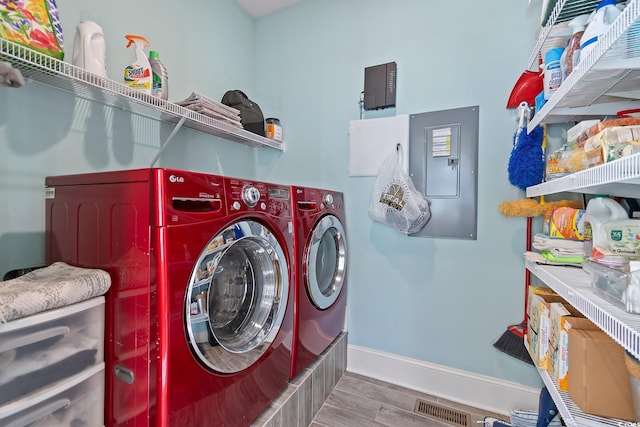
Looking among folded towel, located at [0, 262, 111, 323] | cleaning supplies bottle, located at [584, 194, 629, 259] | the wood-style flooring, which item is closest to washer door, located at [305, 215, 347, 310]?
the wood-style flooring

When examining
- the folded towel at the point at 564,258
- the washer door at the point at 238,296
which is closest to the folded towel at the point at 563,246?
the folded towel at the point at 564,258

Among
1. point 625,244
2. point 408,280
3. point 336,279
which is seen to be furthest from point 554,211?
point 336,279

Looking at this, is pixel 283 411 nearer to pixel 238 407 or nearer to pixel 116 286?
pixel 238 407

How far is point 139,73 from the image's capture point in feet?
4.24

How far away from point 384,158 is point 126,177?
147 cm

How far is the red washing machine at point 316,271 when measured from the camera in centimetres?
141

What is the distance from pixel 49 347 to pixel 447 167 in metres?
1.91

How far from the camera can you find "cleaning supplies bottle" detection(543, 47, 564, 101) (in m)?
1.11

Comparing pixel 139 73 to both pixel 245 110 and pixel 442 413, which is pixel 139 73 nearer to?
pixel 245 110

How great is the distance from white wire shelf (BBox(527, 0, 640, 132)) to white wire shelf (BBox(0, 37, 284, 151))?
A: 1.56 meters

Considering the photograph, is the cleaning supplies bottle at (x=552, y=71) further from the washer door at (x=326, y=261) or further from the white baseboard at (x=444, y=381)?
the white baseboard at (x=444, y=381)

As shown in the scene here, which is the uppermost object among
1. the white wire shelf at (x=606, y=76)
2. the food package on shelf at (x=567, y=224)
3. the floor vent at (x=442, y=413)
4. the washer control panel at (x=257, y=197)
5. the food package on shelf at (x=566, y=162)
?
the white wire shelf at (x=606, y=76)

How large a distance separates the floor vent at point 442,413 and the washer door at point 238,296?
105cm

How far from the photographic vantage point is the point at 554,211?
126 centimetres
